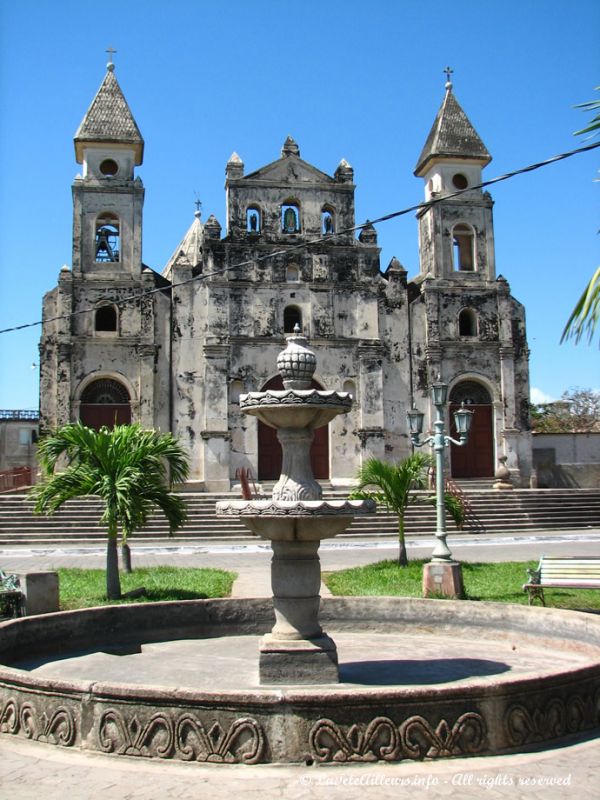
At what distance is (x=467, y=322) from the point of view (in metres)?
33.8

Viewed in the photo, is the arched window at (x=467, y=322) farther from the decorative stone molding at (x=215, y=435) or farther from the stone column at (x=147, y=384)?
the stone column at (x=147, y=384)

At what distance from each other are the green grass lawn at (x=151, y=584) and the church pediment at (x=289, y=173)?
1875 cm

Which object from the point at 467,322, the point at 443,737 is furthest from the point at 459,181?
the point at 443,737

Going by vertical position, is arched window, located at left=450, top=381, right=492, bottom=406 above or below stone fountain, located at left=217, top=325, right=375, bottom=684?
above

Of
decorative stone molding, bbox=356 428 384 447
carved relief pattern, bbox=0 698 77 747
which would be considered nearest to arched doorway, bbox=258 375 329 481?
decorative stone molding, bbox=356 428 384 447

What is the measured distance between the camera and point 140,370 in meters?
30.6

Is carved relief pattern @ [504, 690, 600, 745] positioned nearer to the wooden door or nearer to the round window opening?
the wooden door

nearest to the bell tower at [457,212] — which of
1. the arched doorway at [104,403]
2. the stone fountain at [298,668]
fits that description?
the arched doorway at [104,403]

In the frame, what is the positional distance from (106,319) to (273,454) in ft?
25.4

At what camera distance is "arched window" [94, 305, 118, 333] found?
31266mm

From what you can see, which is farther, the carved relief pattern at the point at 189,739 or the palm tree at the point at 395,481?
the palm tree at the point at 395,481

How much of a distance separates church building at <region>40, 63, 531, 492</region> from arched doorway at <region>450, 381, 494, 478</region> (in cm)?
5

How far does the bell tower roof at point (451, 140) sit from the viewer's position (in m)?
33.8

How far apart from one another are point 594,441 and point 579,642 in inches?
1089
